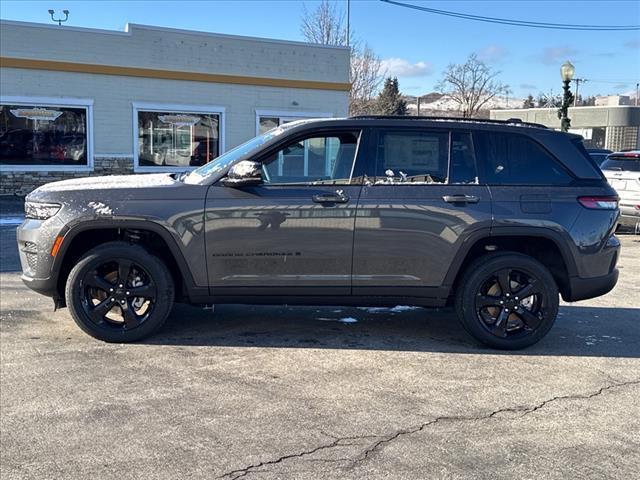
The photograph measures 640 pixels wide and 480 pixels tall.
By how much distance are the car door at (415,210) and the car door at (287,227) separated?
154 mm

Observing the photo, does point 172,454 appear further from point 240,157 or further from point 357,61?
point 357,61

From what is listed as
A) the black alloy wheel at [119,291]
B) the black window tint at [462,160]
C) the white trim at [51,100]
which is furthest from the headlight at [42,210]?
the white trim at [51,100]

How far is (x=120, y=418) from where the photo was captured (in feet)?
12.8

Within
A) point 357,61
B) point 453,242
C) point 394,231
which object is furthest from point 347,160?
point 357,61

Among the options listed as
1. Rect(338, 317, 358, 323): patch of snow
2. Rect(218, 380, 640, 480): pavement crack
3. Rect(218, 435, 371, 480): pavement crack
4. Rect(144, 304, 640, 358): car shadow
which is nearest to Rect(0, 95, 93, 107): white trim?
Rect(144, 304, 640, 358): car shadow

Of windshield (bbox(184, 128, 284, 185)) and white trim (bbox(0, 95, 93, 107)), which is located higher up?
white trim (bbox(0, 95, 93, 107))

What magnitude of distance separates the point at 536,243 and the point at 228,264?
269 centimetres

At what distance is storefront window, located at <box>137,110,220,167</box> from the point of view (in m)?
19.0

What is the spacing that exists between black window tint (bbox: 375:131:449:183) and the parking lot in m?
1.47

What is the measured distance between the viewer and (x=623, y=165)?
12.9 m

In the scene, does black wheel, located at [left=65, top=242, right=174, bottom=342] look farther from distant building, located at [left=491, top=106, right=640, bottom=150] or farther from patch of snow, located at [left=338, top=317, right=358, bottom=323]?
distant building, located at [left=491, top=106, right=640, bottom=150]

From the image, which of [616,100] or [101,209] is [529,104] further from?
[101,209]

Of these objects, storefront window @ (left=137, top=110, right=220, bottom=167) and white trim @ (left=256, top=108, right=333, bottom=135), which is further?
white trim @ (left=256, top=108, right=333, bottom=135)

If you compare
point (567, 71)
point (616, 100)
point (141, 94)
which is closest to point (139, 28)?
point (141, 94)
